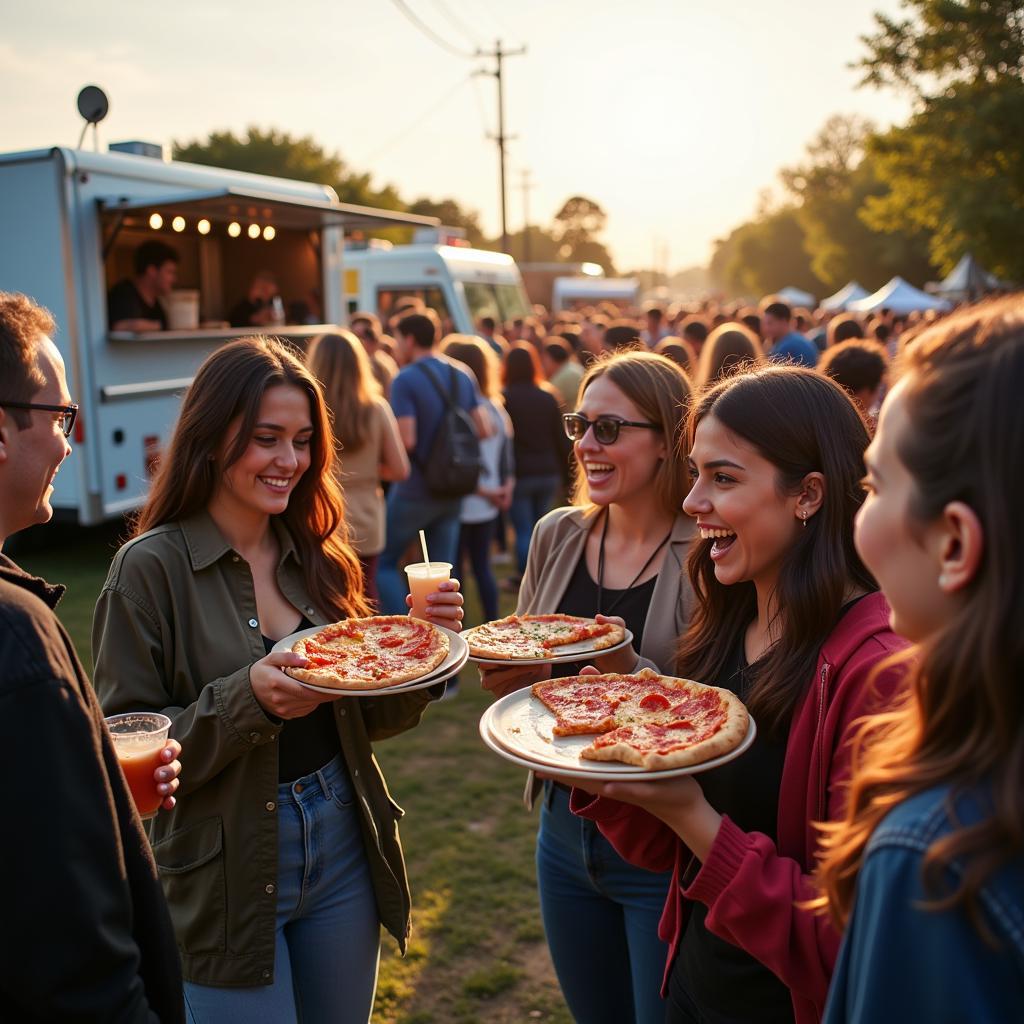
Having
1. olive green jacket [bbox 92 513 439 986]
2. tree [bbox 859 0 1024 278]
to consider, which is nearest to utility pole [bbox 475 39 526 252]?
tree [bbox 859 0 1024 278]

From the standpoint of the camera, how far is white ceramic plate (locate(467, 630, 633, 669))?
2709 millimetres

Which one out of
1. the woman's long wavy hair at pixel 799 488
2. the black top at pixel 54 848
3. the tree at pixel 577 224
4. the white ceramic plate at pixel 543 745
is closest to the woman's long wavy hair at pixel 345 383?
the white ceramic plate at pixel 543 745

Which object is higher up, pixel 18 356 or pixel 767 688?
pixel 18 356

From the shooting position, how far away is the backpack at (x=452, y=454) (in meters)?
7.16

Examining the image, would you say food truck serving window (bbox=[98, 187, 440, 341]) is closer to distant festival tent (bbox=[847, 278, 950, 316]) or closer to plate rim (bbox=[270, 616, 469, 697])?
plate rim (bbox=[270, 616, 469, 697])

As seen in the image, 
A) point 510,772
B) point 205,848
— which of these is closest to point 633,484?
point 205,848

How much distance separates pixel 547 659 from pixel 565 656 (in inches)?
2.1

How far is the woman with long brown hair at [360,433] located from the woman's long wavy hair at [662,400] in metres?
3.18

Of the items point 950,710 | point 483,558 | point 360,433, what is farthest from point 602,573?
point 483,558

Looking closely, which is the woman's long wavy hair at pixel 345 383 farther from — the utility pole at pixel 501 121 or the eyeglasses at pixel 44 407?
the utility pole at pixel 501 121

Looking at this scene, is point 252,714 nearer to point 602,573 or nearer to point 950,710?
point 602,573

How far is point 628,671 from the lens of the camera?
2916mm

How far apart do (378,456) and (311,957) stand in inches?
169

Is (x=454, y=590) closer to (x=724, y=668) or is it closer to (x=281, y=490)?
(x=281, y=490)
